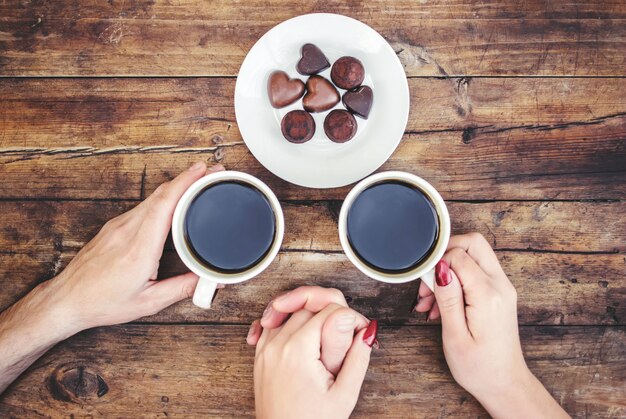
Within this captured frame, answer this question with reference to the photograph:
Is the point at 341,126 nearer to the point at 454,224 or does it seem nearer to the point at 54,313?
the point at 454,224

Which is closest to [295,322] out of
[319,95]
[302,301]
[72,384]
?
[302,301]

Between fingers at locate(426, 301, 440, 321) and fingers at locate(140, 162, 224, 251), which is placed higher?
fingers at locate(140, 162, 224, 251)

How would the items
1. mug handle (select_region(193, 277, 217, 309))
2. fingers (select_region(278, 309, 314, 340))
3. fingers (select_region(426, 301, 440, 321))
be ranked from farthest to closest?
fingers (select_region(426, 301, 440, 321))
fingers (select_region(278, 309, 314, 340))
mug handle (select_region(193, 277, 217, 309))

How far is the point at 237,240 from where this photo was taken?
948 mm

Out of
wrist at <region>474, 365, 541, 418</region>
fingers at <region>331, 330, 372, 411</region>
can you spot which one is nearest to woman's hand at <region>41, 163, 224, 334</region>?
fingers at <region>331, 330, 372, 411</region>

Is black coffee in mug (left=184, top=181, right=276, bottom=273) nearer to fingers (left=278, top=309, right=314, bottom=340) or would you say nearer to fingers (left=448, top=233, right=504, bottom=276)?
fingers (left=278, top=309, right=314, bottom=340)

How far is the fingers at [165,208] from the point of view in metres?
0.97

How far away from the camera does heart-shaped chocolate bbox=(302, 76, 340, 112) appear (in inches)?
39.0

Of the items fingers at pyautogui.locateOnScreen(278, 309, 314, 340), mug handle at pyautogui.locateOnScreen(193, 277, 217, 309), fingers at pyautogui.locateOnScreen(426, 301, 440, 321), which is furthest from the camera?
fingers at pyautogui.locateOnScreen(426, 301, 440, 321)

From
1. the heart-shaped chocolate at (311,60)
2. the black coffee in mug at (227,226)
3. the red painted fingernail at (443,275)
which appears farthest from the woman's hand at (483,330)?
the heart-shaped chocolate at (311,60)

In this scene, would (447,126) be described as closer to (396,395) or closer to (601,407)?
(396,395)

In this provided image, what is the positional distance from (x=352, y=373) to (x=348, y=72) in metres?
0.59

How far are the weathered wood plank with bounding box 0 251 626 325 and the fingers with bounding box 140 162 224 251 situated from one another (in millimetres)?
125

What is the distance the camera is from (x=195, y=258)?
0.93 meters
